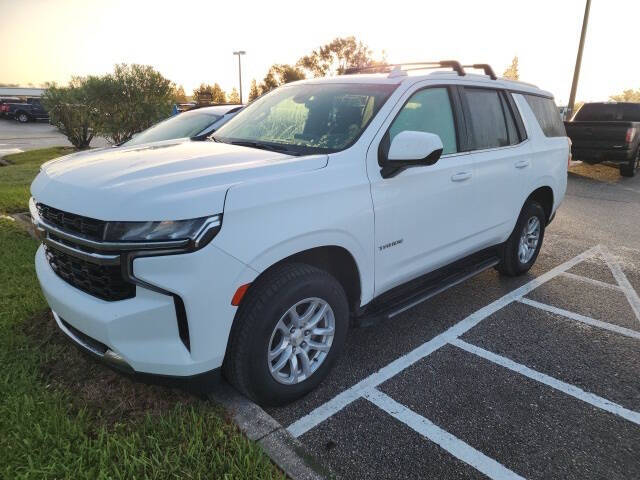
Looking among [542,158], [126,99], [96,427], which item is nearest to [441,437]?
[96,427]

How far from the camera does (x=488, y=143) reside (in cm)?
A: 384

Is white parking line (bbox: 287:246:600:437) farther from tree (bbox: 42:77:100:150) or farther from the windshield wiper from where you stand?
tree (bbox: 42:77:100:150)

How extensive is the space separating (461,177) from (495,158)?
0.61 m

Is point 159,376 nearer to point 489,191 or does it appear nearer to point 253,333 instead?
point 253,333

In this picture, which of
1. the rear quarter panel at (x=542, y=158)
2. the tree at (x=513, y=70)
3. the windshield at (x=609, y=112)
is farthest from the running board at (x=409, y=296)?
the tree at (x=513, y=70)

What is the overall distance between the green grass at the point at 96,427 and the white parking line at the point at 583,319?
2.99m

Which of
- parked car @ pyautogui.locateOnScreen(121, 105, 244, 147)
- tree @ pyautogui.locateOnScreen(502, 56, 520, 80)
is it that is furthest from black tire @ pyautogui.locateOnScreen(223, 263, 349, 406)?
tree @ pyautogui.locateOnScreen(502, 56, 520, 80)

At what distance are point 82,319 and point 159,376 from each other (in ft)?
1.52

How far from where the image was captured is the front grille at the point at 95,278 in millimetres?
2129

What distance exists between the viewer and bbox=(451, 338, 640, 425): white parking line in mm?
2754

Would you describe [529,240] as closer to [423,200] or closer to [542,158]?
[542,158]

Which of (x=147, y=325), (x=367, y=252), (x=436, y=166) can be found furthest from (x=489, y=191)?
(x=147, y=325)

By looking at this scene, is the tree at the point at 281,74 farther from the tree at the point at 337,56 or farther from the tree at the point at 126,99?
the tree at the point at 126,99

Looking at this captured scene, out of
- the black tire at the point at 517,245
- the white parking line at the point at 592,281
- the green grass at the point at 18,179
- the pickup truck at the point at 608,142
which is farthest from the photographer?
the pickup truck at the point at 608,142
